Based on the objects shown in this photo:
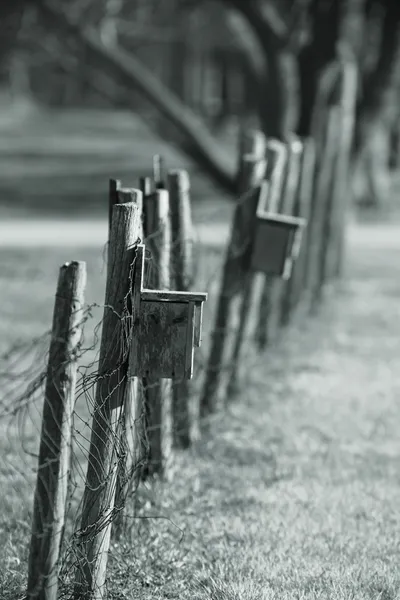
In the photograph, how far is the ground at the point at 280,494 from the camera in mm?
3840

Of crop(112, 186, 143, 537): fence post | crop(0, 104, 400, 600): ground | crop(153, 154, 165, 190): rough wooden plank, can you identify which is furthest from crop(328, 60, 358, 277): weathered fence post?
crop(112, 186, 143, 537): fence post

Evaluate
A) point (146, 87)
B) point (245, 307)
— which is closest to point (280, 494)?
point (245, 307)

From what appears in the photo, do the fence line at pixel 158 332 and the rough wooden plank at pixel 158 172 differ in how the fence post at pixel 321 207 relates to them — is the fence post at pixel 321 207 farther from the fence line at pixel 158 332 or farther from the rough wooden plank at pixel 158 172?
the rough wooden plank at pixel 158 172

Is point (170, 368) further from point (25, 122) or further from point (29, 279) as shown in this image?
point (25, 122)

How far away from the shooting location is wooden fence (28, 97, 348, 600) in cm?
322

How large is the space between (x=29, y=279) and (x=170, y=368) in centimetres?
708

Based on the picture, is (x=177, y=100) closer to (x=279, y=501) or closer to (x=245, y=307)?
(x=245, y=307)

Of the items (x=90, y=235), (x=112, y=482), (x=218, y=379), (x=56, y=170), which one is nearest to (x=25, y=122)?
(x=56, y=170)

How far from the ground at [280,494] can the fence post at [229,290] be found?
17 cm

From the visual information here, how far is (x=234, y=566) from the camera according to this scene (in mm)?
3951

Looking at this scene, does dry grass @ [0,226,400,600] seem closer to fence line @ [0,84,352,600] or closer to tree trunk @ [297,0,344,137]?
fence line @ [0,84,352,600]

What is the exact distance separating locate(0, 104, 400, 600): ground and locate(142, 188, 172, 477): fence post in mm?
140

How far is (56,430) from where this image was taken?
3.21 metres

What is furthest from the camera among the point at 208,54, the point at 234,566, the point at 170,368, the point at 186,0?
the point at 208,54
